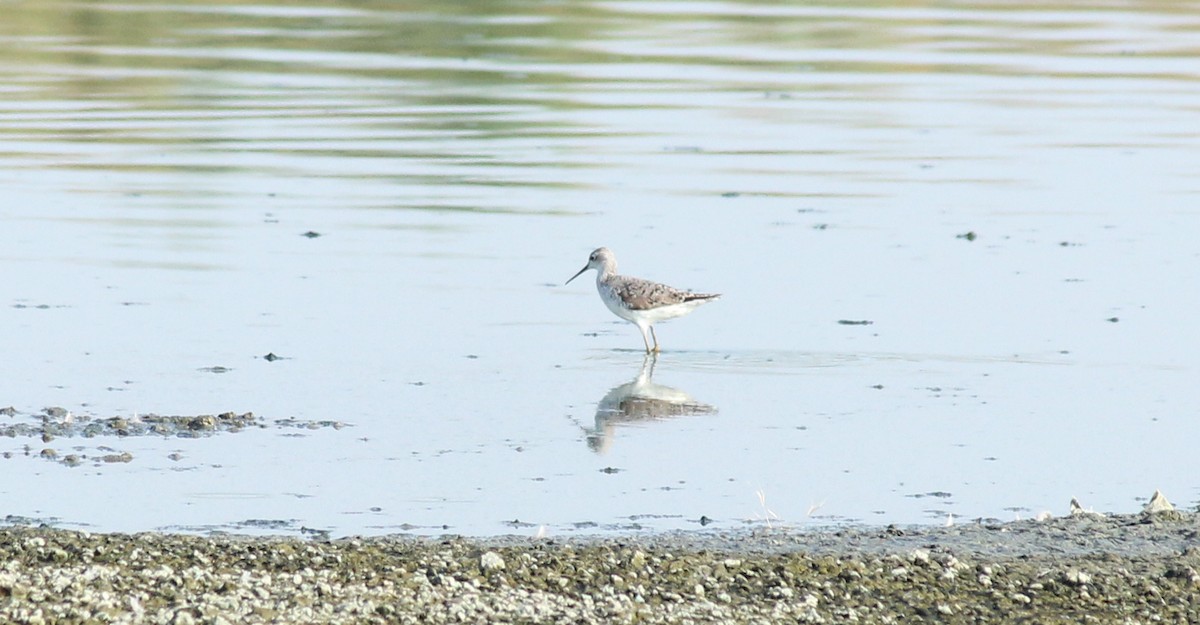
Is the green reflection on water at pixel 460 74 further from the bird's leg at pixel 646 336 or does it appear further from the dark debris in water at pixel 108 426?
the dark debris in water at pixel 108 426

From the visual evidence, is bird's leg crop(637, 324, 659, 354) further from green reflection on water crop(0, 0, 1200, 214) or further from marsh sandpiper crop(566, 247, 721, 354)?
green reflection on water crop(0, 0, 1200, 214)

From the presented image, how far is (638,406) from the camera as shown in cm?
1320

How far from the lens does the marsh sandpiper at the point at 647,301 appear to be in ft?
50.3

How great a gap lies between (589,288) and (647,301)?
8.45 feet

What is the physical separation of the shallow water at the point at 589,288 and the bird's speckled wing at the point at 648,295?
0.34 meters

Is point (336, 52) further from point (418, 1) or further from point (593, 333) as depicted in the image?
point (593, 333)

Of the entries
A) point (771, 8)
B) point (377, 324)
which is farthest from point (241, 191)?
point (771, 8)

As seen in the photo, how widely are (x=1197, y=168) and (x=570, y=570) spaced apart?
17.7 m

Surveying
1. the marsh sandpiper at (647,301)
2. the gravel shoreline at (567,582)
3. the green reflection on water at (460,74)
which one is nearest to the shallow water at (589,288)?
the green reflection on water at (460,74)

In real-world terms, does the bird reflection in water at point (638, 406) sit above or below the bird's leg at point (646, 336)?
below

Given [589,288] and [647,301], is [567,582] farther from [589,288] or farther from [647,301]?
[589,288]

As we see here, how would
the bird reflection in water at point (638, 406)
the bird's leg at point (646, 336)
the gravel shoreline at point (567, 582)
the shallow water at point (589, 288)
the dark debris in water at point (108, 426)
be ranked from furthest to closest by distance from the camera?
the bird's leg at point (646, 336) → the bird reflection in water at point (638, 406) → the dark debris in water at point (108, 426) → the shallow water at point (589, 288) → the gravel shoreline at point (567, 582)

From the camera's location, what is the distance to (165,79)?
110 feet

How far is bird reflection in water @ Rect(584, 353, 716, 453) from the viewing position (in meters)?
12.5
